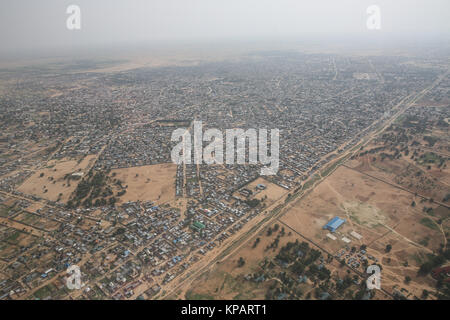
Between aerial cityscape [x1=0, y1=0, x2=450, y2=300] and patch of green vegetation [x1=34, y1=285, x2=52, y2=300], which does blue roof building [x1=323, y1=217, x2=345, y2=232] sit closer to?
aerial cityscape [x1=0, y1=0, x2=450, y2=300]

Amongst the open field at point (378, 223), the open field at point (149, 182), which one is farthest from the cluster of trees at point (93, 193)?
the open field at point (378, 223)

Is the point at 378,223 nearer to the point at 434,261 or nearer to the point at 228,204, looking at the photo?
the point at 434,261

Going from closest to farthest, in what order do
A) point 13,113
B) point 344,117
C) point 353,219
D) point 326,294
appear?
point 326,294
point 353,219
point 344,117
point 13,113

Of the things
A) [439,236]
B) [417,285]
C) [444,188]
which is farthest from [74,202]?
[444,188]

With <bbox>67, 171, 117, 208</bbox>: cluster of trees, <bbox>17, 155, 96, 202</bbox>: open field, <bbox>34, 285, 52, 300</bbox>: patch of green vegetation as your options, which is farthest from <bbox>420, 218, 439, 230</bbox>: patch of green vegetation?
<bbox>17, 155, 96, 202</bbox>: open field

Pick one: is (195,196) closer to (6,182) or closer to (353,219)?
(353,219)

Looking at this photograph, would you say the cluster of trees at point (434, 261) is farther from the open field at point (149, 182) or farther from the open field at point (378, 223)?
the open field at point (149, 182)

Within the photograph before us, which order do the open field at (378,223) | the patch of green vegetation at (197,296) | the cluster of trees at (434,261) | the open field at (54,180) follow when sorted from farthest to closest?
the open field at (54,180)
the open field at (378,223)
the cluster of trees at (434,261)
the patch of green vegetation at (197,296)
